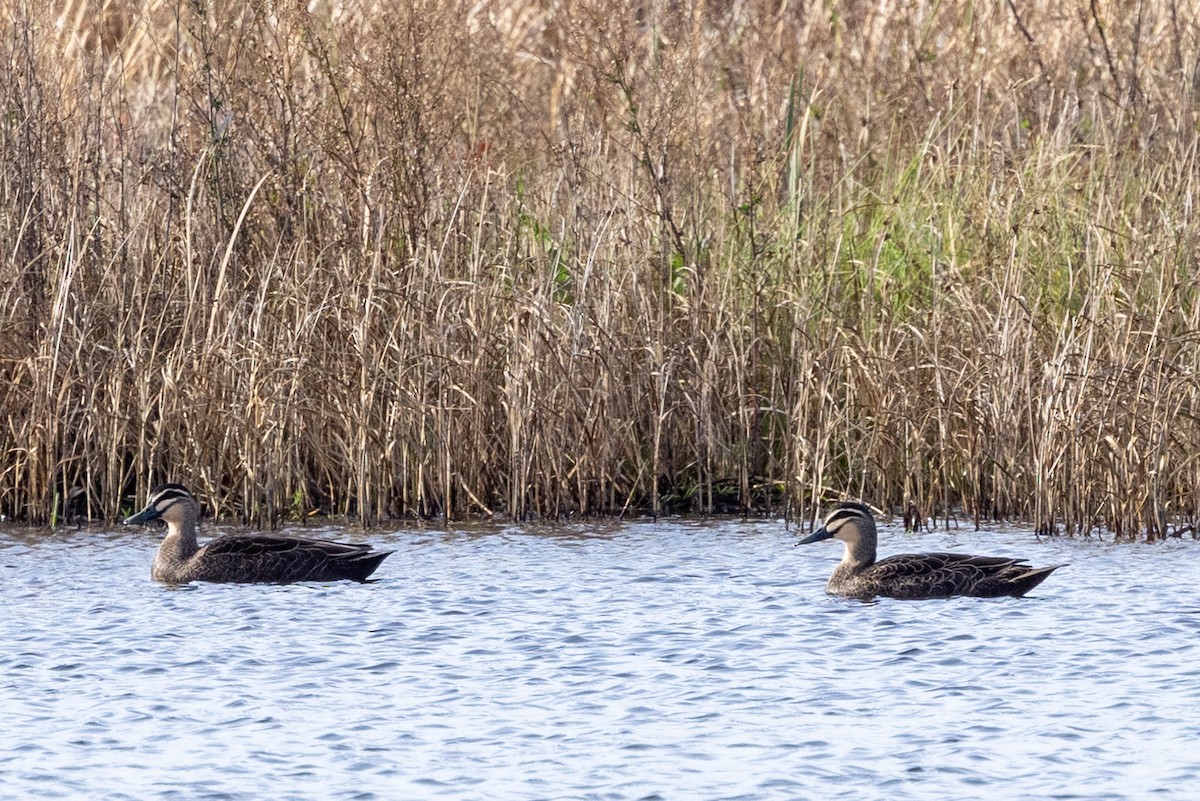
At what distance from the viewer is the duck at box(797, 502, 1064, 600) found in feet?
29.1

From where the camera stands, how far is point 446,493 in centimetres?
1095

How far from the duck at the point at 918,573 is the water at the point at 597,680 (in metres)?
0.09

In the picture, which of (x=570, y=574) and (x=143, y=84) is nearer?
(x=570, y=574)

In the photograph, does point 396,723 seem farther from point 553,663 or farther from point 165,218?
point 165,218

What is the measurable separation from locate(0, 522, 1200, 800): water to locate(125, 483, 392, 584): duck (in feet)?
0.25

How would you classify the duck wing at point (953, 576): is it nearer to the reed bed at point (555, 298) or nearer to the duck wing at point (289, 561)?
the reed bed at point (555, 298)

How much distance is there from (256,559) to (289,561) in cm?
17

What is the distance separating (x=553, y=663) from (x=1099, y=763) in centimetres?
219

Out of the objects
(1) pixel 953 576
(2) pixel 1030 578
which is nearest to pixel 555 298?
(1) pixel 953 576

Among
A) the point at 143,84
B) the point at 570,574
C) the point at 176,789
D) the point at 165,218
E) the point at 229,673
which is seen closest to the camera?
the point at 176,789

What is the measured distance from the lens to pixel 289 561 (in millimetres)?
9430

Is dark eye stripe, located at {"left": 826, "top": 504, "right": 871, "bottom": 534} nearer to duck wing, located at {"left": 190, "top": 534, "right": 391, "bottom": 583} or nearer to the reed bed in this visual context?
the reed bed

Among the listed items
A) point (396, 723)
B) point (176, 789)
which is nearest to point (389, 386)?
point (396, 723)

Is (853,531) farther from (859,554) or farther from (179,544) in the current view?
(179,544)
